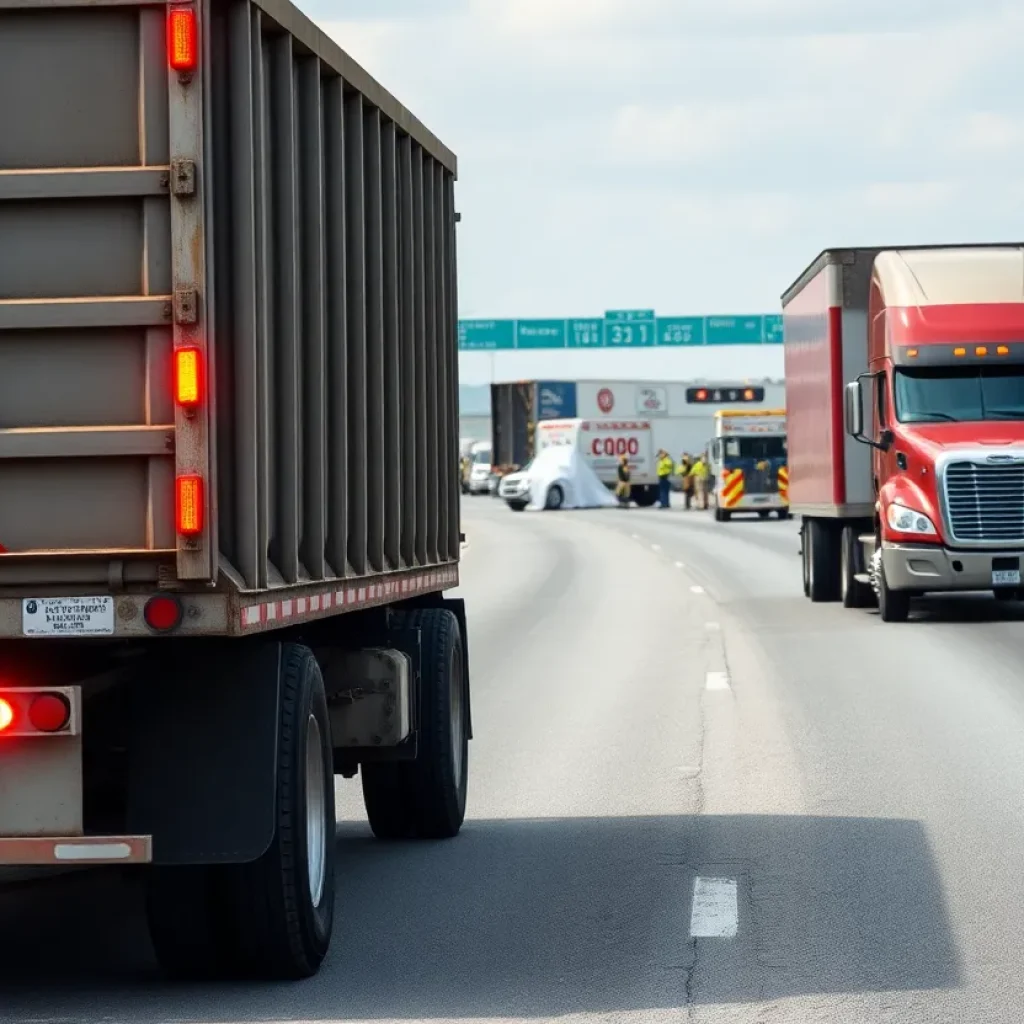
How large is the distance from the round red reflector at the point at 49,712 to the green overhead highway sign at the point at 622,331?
341 feet

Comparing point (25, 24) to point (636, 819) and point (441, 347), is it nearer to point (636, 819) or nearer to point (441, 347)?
point (441, 347)

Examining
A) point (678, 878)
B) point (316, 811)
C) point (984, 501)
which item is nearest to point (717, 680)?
point (984, 501)

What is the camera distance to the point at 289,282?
775 cm

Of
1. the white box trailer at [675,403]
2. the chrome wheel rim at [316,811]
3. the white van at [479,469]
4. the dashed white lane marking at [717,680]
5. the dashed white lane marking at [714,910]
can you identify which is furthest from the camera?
the white van at [479,469]

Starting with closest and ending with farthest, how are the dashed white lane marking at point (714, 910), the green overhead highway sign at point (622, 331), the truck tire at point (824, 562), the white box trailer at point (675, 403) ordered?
1. the dashed white lane marking at point (714, 910)
2. the truck tire at point (824, 562)
3. the white box trailer at point (675, 403)
4. the green overhead highway sign at point (622, 331)

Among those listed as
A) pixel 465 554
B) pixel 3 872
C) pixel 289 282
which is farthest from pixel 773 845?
pixel 465 554

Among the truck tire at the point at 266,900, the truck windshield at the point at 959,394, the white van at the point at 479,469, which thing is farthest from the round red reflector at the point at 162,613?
the white van at the point at 479,469

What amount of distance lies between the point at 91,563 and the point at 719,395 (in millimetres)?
80300

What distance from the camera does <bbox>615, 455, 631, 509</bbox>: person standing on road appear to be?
81250mm

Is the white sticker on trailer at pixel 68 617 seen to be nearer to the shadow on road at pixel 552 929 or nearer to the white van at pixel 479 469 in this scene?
the shadow on road at pixel 552 929

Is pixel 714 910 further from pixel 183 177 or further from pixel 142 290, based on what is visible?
pixel 183 177

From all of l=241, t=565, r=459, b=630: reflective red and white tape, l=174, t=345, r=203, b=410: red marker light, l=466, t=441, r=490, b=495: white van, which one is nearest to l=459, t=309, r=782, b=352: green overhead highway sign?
l=466, t=441, r=490, b=495: white van

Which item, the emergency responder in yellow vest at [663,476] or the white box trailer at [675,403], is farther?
the white box trailer at [675,403]

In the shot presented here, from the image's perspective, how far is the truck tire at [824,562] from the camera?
29.4m
